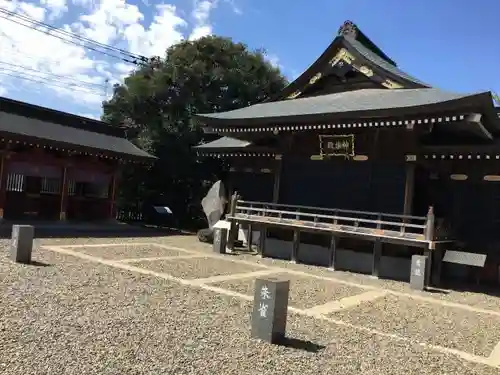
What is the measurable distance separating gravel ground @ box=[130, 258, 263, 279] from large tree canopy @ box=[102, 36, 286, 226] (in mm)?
12515

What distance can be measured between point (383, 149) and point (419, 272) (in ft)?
13.9

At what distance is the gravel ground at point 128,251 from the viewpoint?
1271cm

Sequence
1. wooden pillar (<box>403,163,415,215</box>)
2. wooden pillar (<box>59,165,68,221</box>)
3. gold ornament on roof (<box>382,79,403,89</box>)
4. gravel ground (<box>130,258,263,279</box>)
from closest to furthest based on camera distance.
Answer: gravel ground (<box>130,258,263,279</box>), wooden pillar (<box>403,163,415,215</box>), gold ornament on roof (<box>382,79,403,89</box>), wooden pillar (<box>59,165,68,221</box>)

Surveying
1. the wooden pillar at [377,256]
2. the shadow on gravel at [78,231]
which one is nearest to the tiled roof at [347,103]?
the wooden pillar at [377,256]

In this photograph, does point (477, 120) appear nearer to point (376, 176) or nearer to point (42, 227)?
point (376, 176)

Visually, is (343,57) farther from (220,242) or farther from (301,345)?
(301,345)

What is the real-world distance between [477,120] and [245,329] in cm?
858

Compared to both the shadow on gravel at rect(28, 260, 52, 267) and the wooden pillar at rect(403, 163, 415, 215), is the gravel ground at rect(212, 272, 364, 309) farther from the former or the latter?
the shadow on gravel at rect(28, 260, 52, 267)

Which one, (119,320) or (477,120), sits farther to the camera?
(477,120)

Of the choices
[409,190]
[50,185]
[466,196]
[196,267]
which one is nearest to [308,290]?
[196,267]

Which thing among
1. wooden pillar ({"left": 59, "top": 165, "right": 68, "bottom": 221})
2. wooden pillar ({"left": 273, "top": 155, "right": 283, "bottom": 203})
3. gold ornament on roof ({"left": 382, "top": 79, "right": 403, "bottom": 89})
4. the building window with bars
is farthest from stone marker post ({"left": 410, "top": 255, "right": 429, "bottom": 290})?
the building window with bars

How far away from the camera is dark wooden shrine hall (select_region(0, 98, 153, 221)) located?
59.6 ft

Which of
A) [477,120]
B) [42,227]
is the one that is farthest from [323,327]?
[42,227]

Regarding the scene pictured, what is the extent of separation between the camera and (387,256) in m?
13.7
